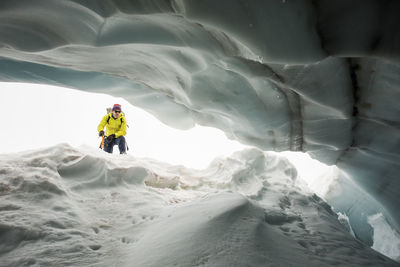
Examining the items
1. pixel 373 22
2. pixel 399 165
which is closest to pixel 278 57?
pixel 373 22

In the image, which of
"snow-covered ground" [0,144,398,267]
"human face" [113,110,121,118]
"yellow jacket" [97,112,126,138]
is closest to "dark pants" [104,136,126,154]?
"yellow jacket" [97,112,126,138]

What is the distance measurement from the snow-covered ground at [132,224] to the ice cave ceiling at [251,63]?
1.36 meters

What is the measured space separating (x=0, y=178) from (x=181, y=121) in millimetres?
3598

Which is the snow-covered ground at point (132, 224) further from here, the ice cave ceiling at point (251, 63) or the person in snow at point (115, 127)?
the person in snow at point (115, 127)

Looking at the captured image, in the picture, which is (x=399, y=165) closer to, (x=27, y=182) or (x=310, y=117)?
(x=310, y=117)

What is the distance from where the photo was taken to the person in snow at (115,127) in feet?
19.2

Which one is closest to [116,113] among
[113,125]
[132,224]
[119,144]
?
[113,125]

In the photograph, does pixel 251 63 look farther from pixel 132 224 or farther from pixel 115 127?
pixel 115 127

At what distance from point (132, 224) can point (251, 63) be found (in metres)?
2.27

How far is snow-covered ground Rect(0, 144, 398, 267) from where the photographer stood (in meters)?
1.65

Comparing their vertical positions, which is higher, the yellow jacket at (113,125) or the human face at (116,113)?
the human face at (116,113)

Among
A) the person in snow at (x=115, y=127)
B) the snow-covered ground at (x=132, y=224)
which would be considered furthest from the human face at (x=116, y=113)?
the snow-covered ground at (x=132, y=224)

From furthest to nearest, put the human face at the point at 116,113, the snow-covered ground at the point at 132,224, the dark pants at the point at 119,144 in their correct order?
the dark pants at the point at 119,144 < the human face at the point at 116,113 < the snow-covered ground at the point at 132,224

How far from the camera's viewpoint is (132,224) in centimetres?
229
